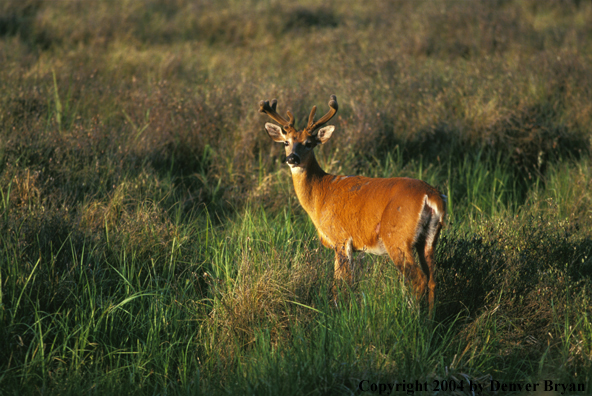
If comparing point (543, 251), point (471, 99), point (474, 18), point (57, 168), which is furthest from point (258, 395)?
point (474, 18)

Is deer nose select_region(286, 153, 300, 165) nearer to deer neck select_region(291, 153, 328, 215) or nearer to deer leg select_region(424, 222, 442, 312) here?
deer neck select_region(291, 153, 328, 215)

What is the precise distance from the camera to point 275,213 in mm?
5898

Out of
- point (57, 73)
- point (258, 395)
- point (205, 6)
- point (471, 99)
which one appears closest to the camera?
point (258, 395)

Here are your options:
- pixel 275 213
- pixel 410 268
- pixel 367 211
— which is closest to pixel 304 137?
pixel 367 211

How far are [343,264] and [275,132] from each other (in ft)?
5.58

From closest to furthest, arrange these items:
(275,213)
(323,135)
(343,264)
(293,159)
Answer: (343,264), (293,159), (323,135), (275,213)

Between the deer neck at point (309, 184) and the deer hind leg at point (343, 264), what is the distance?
23.1 inches

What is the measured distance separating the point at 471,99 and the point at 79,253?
5.36m

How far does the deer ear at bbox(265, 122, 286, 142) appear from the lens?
5.05m

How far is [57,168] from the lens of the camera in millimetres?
5648

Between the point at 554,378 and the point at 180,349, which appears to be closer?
the point at 554,378

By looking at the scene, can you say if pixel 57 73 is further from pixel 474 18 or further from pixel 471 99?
pixel 474 18

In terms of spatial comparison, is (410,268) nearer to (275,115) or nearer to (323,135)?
(323,135)

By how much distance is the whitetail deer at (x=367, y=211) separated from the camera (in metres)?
3.83
